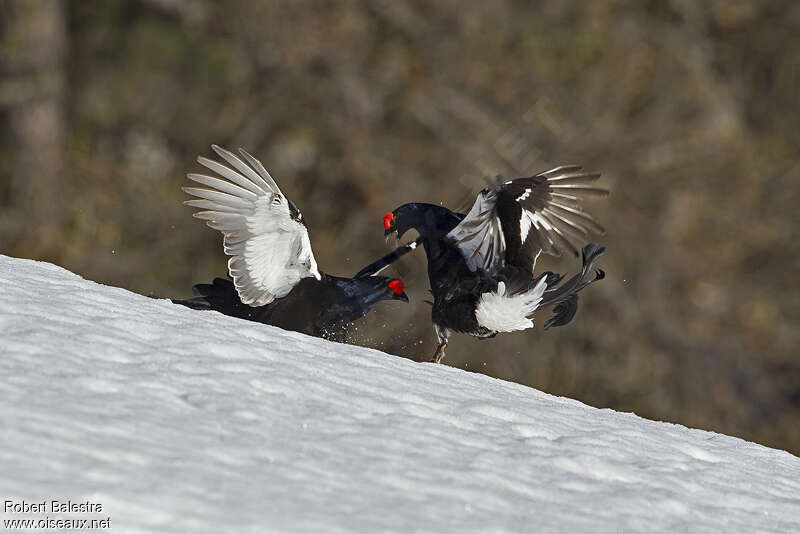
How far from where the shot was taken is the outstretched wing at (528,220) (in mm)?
5707

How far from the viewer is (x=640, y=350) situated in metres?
13.5

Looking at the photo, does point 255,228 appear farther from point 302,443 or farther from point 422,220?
point 302,443

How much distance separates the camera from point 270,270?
5922 mm

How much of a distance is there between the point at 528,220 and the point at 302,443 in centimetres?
304

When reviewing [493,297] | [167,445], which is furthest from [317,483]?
[493,297]

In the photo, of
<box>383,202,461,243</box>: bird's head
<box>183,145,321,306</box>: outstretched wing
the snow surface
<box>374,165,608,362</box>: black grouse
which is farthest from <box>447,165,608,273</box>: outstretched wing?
the snow surface

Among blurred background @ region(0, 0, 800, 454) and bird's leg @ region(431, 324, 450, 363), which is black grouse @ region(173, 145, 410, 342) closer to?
bird's leg @ region(431, 324, 450, 363)

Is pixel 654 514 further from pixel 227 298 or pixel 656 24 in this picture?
pixel 656 24

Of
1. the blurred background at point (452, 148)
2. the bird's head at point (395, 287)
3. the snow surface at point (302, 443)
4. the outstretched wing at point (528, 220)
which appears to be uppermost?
the blurred background at point (452, 148)

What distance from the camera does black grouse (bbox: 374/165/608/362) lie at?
573 cm

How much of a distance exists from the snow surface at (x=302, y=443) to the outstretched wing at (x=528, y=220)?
150 cm

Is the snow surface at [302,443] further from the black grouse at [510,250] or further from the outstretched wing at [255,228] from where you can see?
the black grouse at [510,250]

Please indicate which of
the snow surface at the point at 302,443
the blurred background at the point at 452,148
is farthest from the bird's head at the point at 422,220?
the blurred background at the point at 452,148

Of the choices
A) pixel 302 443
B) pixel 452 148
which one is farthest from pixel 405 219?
pixel 452 148
